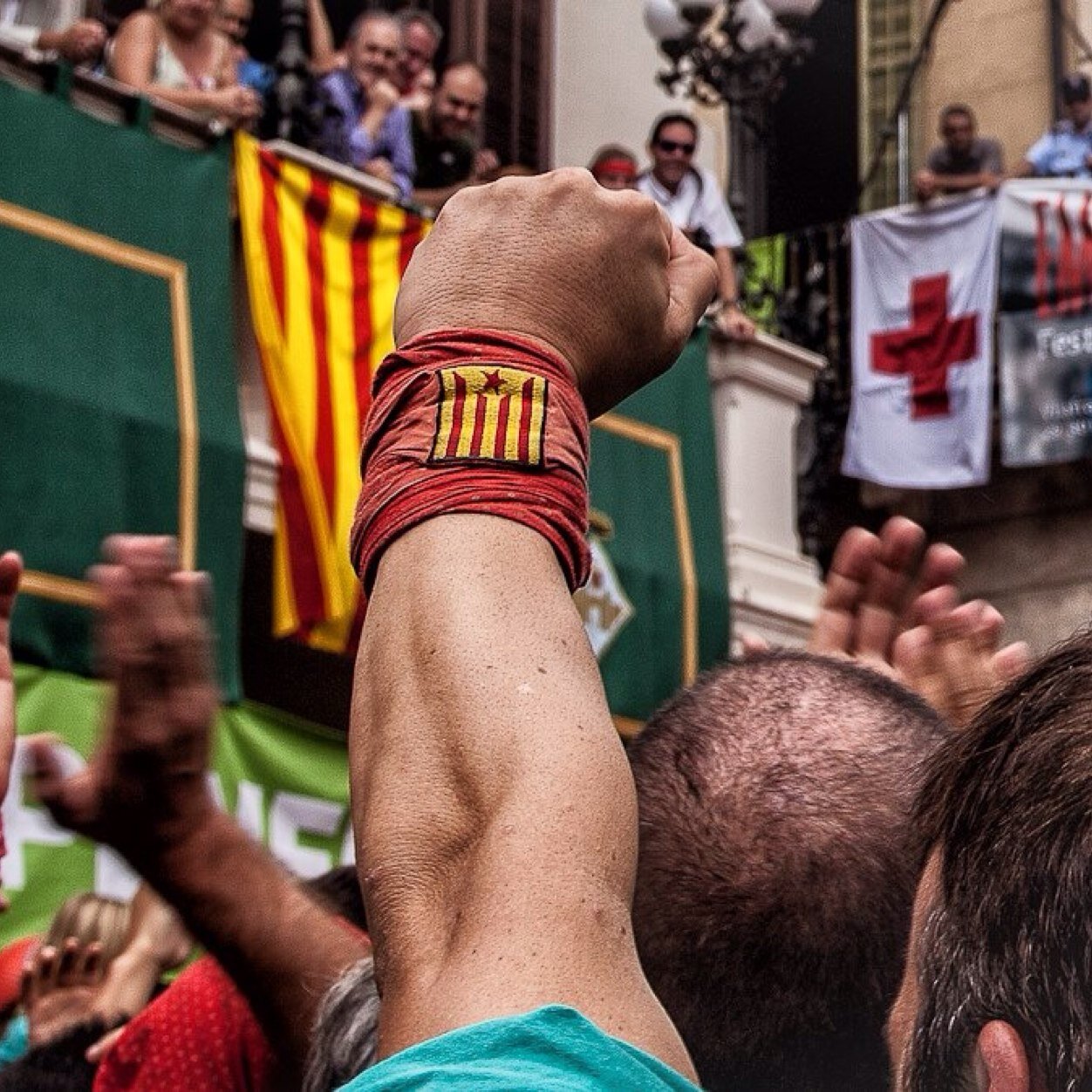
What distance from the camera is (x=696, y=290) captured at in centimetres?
136

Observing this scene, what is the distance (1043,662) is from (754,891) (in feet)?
1.35

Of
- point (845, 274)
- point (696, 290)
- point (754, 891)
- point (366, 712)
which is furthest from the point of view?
point (845, 274)

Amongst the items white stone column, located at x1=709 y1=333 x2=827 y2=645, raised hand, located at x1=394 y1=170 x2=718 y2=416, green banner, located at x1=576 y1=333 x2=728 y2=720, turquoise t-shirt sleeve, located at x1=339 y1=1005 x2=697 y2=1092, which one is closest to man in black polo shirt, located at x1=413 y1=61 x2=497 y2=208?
green banner, located at x1=576 y1=333 x2=728 y2=720

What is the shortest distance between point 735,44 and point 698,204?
0.82 metres

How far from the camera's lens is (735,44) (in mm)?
11102

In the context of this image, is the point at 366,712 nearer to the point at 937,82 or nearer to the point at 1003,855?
the point at 1003,855

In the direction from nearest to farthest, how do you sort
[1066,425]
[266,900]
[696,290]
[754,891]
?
[696,290]
[754,891]
[266,900]
[1066,425]

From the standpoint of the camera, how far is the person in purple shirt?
379 inches

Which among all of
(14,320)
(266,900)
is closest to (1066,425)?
(14,320)

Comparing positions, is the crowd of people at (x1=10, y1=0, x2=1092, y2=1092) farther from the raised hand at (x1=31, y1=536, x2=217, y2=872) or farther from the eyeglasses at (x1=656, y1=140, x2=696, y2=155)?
the eyeglasses at (x1=656, y1=140, x2=696, y2=155)

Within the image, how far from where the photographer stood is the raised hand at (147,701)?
1.58m

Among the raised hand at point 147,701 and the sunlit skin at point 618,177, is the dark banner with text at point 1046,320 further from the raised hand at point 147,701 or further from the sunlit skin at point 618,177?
the raised hand at point 147,701

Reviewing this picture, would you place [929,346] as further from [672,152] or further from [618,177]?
[618,177]

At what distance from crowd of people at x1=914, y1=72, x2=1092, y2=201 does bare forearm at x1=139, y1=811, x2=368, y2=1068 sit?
1046 centimetres
